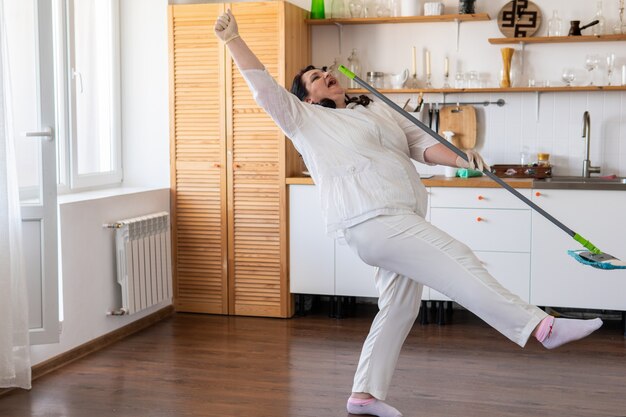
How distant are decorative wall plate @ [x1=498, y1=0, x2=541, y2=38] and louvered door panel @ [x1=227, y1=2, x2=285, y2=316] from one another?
4.58 feet

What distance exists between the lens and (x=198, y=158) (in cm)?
552

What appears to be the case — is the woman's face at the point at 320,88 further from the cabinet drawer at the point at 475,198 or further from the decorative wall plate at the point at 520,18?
the decorative wall plate at the point at 520,18

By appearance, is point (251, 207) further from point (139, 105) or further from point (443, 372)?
point (443, 372)

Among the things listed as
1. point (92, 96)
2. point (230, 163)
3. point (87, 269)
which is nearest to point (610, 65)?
point (230, 163)

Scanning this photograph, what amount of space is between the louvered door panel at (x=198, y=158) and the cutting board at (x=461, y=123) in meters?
1.42

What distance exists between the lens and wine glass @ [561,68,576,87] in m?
5.42

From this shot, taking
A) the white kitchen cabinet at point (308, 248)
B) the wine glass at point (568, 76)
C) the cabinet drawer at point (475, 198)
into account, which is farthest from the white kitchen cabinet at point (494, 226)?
the wine glass at point (568, 76)

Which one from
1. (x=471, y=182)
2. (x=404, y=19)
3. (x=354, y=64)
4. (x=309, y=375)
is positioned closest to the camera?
(x=309, y=375)

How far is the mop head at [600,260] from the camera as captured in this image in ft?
9.98

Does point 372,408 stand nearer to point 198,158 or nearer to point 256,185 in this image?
point 256,185

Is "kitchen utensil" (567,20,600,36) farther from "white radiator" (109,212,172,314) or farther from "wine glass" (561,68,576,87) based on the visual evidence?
"white radiator" (109,212,172,314)

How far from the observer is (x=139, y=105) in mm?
5672

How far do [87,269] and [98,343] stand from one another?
1.35 ft

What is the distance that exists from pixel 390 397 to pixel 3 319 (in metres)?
1.66
